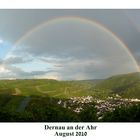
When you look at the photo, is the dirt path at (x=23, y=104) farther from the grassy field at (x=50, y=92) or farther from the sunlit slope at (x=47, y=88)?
the sunlit slope at (x=47, y=88)

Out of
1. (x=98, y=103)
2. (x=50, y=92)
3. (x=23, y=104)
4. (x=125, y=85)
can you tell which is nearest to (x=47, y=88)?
(x=50, y=92)

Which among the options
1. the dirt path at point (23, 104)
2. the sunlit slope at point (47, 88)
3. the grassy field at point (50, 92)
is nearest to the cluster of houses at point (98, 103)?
the grassy field at point (50, 92)

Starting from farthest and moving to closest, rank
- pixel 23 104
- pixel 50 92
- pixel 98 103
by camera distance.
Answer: pixel 50 92, pixel 98 103, pixel 23 104

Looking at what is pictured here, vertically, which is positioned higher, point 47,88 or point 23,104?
point 47,88

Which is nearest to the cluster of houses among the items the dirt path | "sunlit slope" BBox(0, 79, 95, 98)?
"sunlit slope" BBox(0, 79, 95, 98)

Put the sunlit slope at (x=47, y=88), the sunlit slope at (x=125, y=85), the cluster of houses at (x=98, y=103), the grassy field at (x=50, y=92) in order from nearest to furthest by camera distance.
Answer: the grassy field at (x=50, y=92), the cluster of houses at (x=98, y=103), the sunlit slope at (x=47, y=88), the sunlit slope at (x=125, y=85)

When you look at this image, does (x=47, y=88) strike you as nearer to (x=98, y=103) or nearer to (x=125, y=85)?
(x=98, y=103)
